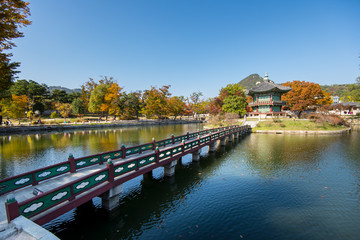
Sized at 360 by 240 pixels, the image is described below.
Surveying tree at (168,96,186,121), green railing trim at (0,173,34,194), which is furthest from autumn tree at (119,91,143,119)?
green railing trim at (0,173,34,194)

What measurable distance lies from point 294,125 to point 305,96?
1334cm

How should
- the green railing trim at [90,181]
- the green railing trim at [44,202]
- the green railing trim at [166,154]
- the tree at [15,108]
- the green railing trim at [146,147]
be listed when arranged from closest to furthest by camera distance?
the green railing trim at [44,202], the green railing trim at [90,181], the green railing trim at [166,154], the green railing trim at [146,147], the tree at [15,108]

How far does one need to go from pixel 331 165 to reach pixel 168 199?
15996 millimetres

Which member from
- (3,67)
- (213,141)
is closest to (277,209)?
(213,141)

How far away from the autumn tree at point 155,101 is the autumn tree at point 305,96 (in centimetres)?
4533

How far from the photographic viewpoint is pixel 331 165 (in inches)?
592

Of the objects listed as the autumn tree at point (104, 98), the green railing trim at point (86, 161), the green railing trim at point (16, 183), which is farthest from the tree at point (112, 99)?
the green railing trim at point (16, 183)

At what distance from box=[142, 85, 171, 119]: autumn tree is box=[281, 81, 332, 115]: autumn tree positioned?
4533 centimetres

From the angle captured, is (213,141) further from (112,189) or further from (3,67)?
(3,67)

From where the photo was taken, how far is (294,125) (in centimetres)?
3938

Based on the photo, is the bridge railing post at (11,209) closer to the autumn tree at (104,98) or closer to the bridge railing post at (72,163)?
the bridge railing post at (72,163)

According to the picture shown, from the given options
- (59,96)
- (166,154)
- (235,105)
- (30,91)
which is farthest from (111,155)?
(59,96)

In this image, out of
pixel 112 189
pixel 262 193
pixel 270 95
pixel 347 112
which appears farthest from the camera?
pixel 347 112

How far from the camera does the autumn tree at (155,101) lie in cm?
6662
